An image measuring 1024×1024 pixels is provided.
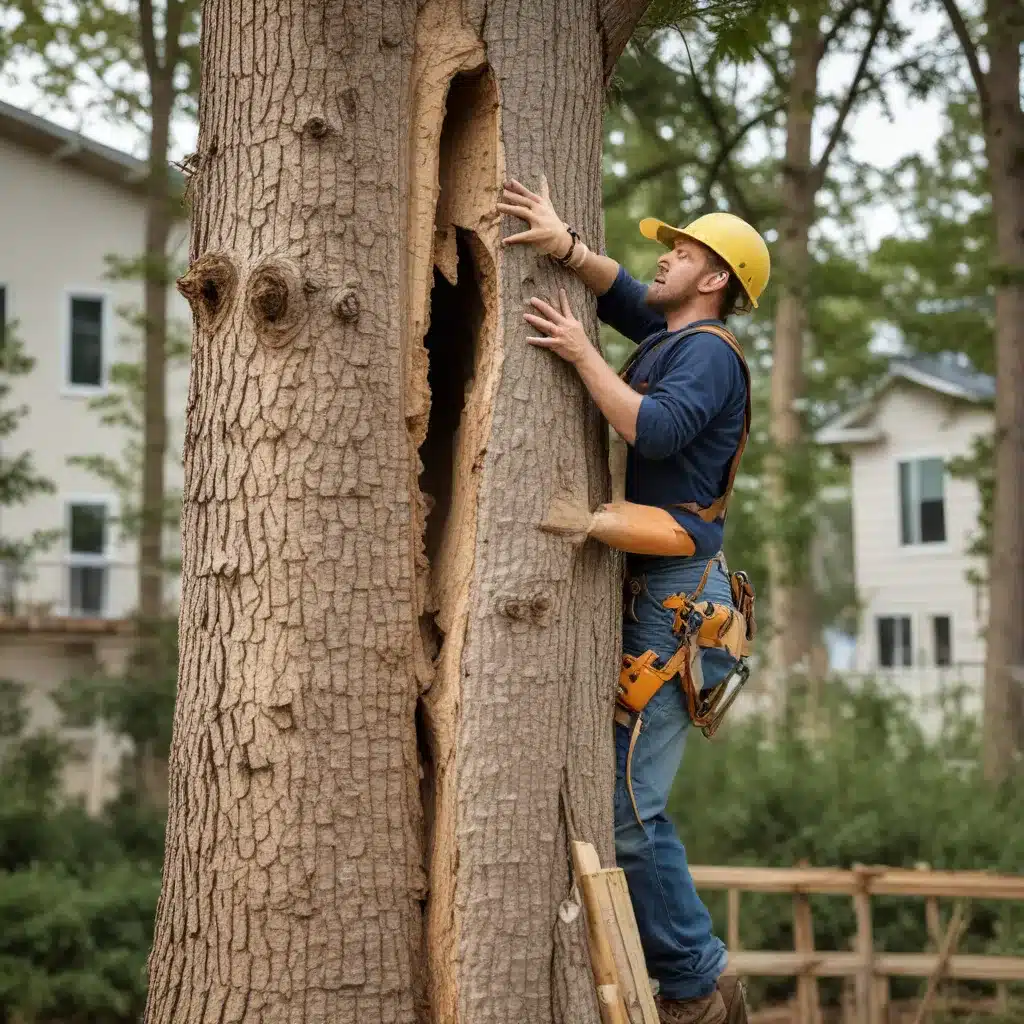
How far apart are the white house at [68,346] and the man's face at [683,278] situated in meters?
21.5

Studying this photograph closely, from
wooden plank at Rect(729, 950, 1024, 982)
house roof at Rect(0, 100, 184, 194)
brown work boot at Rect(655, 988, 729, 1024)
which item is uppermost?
house roof at Rect(0, 100, 184, 194)

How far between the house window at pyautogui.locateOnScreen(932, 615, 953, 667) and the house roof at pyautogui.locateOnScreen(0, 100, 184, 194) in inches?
719

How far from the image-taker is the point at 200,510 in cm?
388

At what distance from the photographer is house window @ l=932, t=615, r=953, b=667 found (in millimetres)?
30875

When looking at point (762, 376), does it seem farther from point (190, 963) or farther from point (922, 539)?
point (190, 963)

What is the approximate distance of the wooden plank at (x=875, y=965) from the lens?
8.53 metres

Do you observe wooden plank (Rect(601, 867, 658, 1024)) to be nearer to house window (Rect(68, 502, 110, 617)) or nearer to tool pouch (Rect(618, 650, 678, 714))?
tool pouch (Rect(618, 650, 678, 714))

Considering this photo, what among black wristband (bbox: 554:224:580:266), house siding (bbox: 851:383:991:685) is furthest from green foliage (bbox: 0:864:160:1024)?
house siding (bbox: 851:383:991:685)

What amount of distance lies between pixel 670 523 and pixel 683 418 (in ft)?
1.04

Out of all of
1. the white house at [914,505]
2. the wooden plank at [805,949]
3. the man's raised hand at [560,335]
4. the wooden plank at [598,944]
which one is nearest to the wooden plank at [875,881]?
the wooden plank at [805,949]

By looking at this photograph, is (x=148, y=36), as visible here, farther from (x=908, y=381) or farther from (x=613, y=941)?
(x=908, y=381)

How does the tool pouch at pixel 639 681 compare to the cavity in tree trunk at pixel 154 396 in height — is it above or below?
below

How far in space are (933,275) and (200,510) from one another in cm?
1748

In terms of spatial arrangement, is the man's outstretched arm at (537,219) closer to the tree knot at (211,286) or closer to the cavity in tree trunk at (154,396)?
the tree knot at (211,286)
